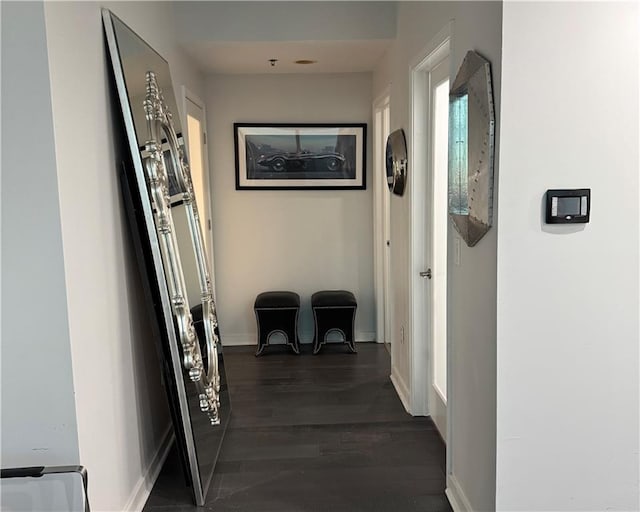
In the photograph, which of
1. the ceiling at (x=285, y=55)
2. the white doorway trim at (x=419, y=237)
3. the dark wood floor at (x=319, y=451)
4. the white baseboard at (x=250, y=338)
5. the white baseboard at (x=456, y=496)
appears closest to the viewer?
the white baseboard at (x=456, y=496)

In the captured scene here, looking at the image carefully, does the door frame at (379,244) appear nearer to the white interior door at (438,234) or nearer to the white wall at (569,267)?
the white interior door at (438,234)

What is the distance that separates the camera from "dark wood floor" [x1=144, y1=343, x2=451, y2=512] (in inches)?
98.7

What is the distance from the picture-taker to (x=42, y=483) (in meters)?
1.83

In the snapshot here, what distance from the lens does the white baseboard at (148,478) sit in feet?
7.80

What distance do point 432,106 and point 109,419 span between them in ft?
7.03

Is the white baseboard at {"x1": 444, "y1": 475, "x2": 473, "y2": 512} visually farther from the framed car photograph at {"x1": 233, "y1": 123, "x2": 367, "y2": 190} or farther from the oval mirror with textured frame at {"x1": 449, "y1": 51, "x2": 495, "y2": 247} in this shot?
the framed car photograph at {"x1": 233, "y1": 123, "x2": 367, "y2": 190}

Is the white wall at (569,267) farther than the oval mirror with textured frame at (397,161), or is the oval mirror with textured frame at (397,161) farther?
the oval mirror with textured frame at (397,161)

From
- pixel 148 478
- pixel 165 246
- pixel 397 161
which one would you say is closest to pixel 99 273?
pixel 165 246

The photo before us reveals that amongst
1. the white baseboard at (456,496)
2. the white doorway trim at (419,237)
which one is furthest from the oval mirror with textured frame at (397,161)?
the white baseboard at (456,496)

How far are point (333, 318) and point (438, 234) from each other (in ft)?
5.64

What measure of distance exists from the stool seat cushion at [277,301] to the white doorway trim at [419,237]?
4.67 ft

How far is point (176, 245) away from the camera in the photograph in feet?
8.23

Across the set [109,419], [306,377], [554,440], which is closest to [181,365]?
[109,419]

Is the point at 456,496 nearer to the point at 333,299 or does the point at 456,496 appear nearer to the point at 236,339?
the point at 333,299
